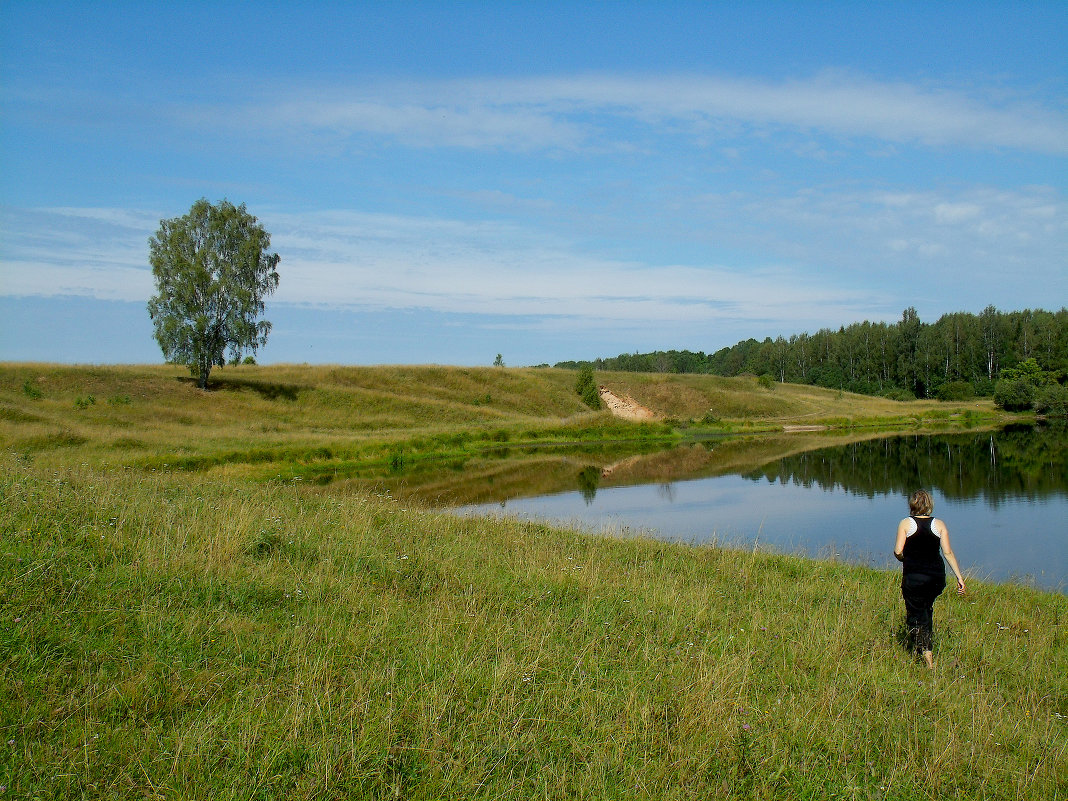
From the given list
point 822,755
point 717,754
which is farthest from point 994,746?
point 717,754

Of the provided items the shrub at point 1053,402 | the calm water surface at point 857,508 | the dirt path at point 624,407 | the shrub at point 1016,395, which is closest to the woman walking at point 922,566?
the calm water surface at point 857,508

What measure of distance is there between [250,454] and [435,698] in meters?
29.7

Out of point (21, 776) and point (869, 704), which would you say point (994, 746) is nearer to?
point (869, 704)

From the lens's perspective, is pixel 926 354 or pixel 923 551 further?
pixel 926 354

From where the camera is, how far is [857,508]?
932 inches

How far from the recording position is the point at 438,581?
7.71m

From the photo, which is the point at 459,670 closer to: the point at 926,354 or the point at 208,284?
the point at 208,284

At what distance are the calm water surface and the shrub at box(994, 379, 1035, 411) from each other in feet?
144

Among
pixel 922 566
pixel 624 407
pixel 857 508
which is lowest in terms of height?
pixel 857 508

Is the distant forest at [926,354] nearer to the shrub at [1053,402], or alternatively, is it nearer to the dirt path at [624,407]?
the shrub at [1053,402]

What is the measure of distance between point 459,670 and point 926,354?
121 metres

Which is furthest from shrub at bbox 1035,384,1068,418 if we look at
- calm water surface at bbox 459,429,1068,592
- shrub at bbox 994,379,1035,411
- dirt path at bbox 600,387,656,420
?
dirt path at bbox 600,387,656,420

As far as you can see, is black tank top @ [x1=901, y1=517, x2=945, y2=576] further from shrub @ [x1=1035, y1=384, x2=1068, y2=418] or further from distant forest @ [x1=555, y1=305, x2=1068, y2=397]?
distant forest @ [x1=555, y1=305, x2=1068, y2=397]

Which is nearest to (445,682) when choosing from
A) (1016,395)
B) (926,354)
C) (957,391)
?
(1016,395)
